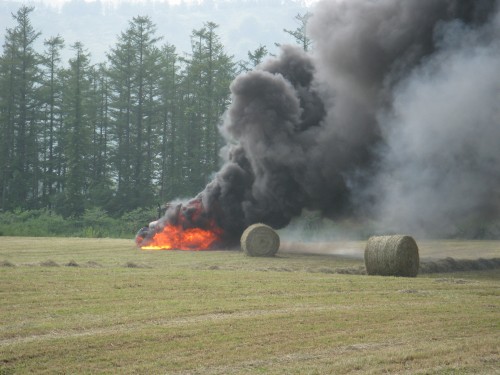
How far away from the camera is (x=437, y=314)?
15.8 m

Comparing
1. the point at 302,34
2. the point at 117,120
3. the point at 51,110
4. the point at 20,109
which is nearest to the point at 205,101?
the point at 117,120

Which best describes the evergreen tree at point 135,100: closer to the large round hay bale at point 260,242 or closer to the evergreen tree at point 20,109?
the evergreen tree at point 20,109

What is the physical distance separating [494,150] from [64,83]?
61438 millimetres

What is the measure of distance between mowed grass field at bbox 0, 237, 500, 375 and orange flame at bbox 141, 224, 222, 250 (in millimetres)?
13051

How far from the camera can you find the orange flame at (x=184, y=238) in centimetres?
3922

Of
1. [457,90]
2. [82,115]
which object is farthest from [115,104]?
[457,90]

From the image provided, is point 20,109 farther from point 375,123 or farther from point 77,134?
point 375,123

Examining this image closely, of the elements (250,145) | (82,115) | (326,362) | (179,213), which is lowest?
(326,362)

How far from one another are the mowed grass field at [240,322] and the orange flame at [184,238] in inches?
514

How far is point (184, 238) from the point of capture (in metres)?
39.6

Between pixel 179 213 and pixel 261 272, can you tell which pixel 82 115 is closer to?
pixel 179 213

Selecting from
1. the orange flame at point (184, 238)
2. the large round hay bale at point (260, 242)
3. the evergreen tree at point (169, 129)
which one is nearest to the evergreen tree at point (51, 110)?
the evergreen tree at point (169, 129)

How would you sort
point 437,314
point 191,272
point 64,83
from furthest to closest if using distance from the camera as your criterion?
point 64,83
point 191,272
point 437,314

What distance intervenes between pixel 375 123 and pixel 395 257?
12.5 meters
